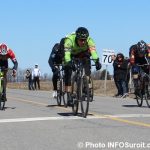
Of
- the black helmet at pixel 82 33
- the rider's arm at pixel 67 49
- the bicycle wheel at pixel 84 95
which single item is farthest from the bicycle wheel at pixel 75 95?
the black helmet at pixel 82 33

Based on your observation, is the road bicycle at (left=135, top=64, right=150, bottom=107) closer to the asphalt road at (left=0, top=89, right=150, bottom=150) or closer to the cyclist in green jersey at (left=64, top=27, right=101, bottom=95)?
the asphalt road at (left=0, top=89, right=150, bottom=150)

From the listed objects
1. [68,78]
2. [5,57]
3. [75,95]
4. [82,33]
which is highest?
[82,33]

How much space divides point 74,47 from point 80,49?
0.14 m

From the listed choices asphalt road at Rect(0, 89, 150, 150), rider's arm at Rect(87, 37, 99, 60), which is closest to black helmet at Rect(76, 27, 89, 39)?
rider's arm at Rect(87, 37, 99, 60)

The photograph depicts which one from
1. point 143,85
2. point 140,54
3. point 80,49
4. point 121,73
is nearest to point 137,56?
point 140,54

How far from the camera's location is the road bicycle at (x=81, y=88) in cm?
1289

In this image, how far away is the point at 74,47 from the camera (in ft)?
45.0

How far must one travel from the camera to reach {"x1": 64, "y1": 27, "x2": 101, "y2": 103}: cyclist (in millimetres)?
13180

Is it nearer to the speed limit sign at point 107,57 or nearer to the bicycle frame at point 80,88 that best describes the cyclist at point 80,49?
the bicycle frame at point 80,88

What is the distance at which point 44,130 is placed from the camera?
10883mm

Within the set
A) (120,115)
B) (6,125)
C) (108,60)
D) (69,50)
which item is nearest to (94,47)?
(69,50)

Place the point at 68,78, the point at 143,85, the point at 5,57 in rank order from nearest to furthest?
1. the point at 68,78
2. the point at 5,57
3. the point at 143,85

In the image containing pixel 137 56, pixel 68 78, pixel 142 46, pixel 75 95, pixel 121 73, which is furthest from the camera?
pixel 121 73

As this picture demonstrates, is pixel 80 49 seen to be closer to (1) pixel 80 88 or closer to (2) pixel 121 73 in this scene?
(1) pixel 80 88
